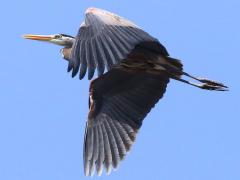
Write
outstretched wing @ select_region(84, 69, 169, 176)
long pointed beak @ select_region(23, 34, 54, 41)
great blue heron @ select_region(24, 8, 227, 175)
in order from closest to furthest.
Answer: great blue heron @ select_region(24, 8, 227, 175) → outstretched wing @ select_region(84, 69, 169, 176) → long pointed beak @ select_region(23, 34, 54, 41)

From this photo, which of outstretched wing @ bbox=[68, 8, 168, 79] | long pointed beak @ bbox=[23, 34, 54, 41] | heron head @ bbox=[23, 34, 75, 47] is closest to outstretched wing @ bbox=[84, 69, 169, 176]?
heron head @ bbox=[23, 34, 75, 47]

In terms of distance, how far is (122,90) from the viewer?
12.9 m

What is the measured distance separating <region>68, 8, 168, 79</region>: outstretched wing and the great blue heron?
2 cm

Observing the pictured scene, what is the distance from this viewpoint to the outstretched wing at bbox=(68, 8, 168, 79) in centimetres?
973

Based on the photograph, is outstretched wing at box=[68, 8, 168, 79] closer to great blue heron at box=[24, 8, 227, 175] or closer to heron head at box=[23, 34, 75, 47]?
great blue heron at box=[24, 8, 227, 175]

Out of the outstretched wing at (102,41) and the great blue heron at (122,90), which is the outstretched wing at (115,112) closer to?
the great blue heron at (122,90)

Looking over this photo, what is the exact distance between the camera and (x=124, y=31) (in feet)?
34.3

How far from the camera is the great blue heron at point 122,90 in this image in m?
11.0

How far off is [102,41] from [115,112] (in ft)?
9.13

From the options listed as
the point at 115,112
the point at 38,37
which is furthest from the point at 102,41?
the point at 38,37

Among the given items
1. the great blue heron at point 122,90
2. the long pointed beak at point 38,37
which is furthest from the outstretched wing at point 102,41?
the long pointed beak at point 38,37

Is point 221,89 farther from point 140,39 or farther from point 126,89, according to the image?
point 140,39

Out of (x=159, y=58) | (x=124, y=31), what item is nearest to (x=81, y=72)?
(x=124, y=31)

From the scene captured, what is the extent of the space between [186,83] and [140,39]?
196cm
